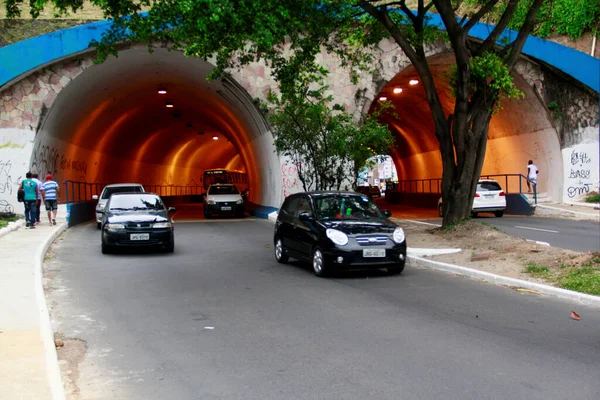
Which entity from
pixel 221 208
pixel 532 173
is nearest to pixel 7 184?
pixel 221 208

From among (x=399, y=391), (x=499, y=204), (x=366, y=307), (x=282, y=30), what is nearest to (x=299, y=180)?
(x=499, y=204)

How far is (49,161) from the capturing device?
25828mm

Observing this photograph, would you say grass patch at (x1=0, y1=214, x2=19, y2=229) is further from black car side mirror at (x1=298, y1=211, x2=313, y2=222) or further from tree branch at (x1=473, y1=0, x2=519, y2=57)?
tree branch at (x1=473, y1=0, x2=519, y2=57)

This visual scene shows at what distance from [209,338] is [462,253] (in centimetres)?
772

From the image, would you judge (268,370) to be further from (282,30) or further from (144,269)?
(282,30)

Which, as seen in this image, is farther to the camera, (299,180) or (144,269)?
(299,180)

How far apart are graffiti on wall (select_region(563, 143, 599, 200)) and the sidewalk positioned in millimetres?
22220

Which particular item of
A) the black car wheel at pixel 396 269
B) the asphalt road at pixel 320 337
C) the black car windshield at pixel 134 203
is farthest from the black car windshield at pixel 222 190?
the black car wheel at pixel 396 269

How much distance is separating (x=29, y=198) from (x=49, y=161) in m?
6.01

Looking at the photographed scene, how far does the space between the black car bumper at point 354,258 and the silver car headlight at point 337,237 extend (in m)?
0.10

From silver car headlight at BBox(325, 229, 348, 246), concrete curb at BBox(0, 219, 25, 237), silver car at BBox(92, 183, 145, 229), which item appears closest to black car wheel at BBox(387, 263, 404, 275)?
silver car headlight at BBox(325, 229, 348, 246)

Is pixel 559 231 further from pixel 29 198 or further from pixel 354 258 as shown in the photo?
pixel 29 198

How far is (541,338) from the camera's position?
260 inches

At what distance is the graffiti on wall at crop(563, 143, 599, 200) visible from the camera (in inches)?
1047
